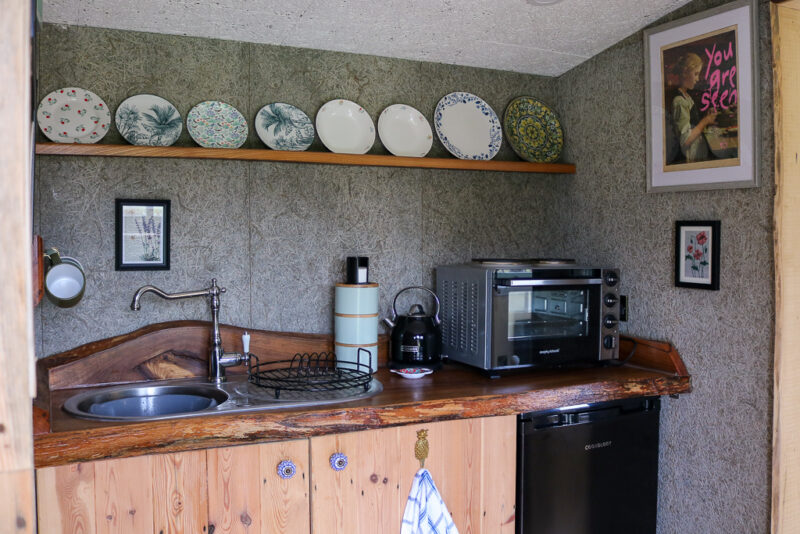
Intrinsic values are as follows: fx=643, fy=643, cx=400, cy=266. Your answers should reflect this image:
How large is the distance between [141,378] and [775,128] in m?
2.10

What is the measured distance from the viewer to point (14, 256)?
2.26 feet

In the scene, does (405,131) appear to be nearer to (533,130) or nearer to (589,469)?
(533,130)

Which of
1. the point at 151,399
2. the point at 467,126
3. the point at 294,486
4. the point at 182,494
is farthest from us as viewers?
the point at 467,126

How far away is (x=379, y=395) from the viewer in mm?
1916

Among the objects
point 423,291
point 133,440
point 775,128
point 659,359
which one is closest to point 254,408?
point 133,440

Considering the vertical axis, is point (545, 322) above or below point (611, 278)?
below

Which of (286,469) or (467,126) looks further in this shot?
(467,126)

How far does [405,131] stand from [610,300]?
0.99m

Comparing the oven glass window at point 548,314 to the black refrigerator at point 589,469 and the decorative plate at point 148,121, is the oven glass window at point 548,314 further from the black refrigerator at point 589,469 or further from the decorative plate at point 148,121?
the decorative plate at point 148,121

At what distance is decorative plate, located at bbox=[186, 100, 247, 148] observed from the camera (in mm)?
2182

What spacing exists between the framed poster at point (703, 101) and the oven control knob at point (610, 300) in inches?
16.0

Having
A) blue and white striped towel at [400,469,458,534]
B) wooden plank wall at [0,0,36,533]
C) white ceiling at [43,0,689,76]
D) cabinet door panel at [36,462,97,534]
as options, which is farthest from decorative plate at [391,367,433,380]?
wooden plank wall at [0,0,36,533]

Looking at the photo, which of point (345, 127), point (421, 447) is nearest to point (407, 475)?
point (421, 447)

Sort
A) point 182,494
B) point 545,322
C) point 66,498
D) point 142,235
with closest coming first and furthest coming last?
1. point 66,498
2. point 182,494
3. point 142,235
4. point 545,322
